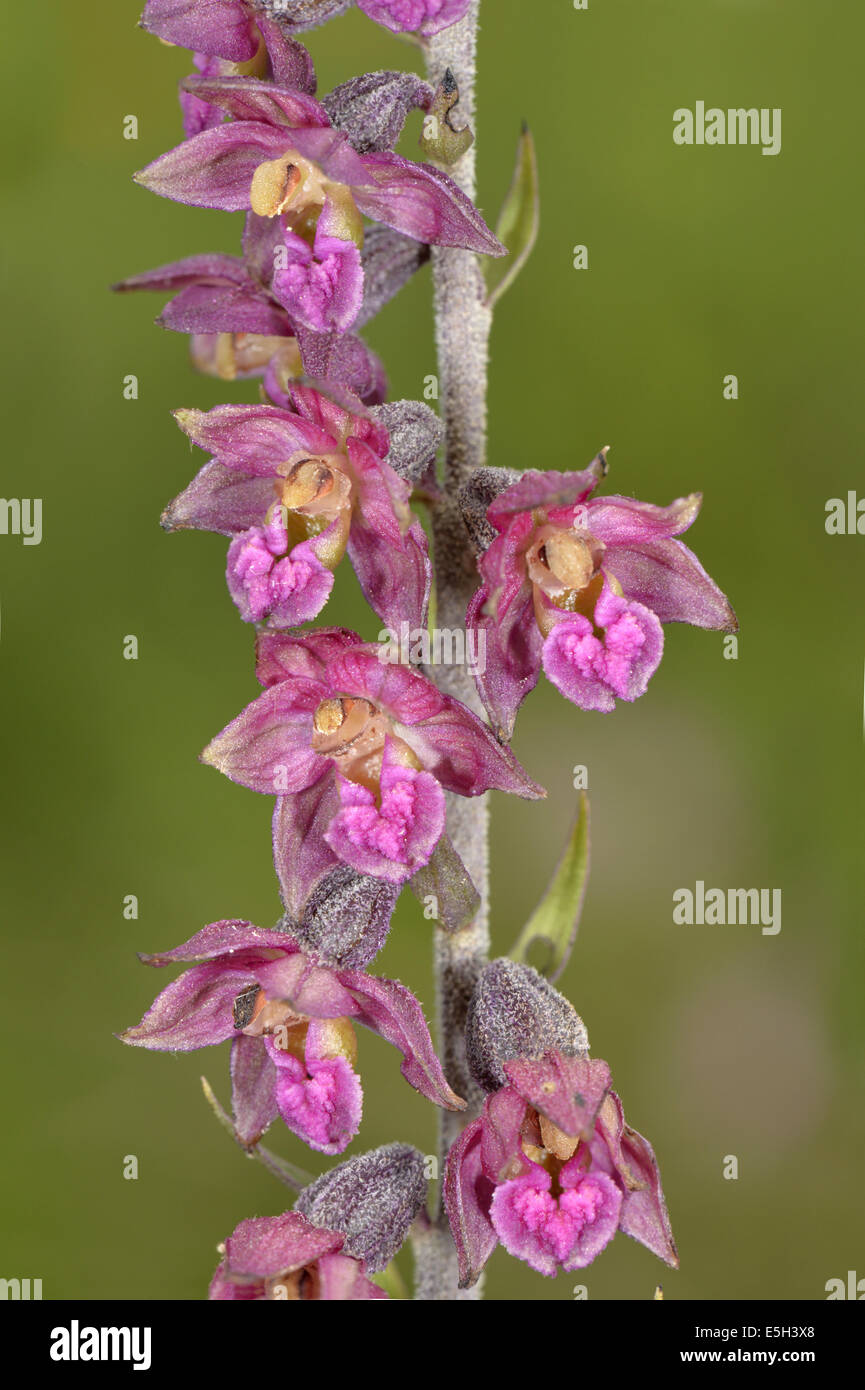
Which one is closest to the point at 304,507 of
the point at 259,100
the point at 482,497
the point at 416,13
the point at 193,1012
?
the point at 482,497

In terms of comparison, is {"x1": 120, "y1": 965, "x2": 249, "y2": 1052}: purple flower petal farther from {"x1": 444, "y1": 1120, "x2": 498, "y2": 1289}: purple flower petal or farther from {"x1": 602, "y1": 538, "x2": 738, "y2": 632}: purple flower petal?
{"x1": 602, "y1": 538, "x2": 738, "y2": 632}: purple flower petal

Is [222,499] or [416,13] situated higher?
[416,13]

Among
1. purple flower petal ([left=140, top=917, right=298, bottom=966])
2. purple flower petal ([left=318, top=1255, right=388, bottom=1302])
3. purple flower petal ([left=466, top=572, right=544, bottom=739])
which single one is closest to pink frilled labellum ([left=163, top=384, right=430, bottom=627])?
purple flower petal ([left=466, top=572, right=544, bottom=739])

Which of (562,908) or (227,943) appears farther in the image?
(562,908)

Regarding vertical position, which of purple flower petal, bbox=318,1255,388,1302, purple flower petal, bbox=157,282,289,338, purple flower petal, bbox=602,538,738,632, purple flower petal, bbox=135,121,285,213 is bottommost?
purple flower petal, bbox=318,1255,388,1302

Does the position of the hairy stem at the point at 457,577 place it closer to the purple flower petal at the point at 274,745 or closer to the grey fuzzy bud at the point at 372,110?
the grey fuzzy bud at the point at 372,110

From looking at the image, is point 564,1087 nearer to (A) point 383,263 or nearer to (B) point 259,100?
(A) point 383,263
